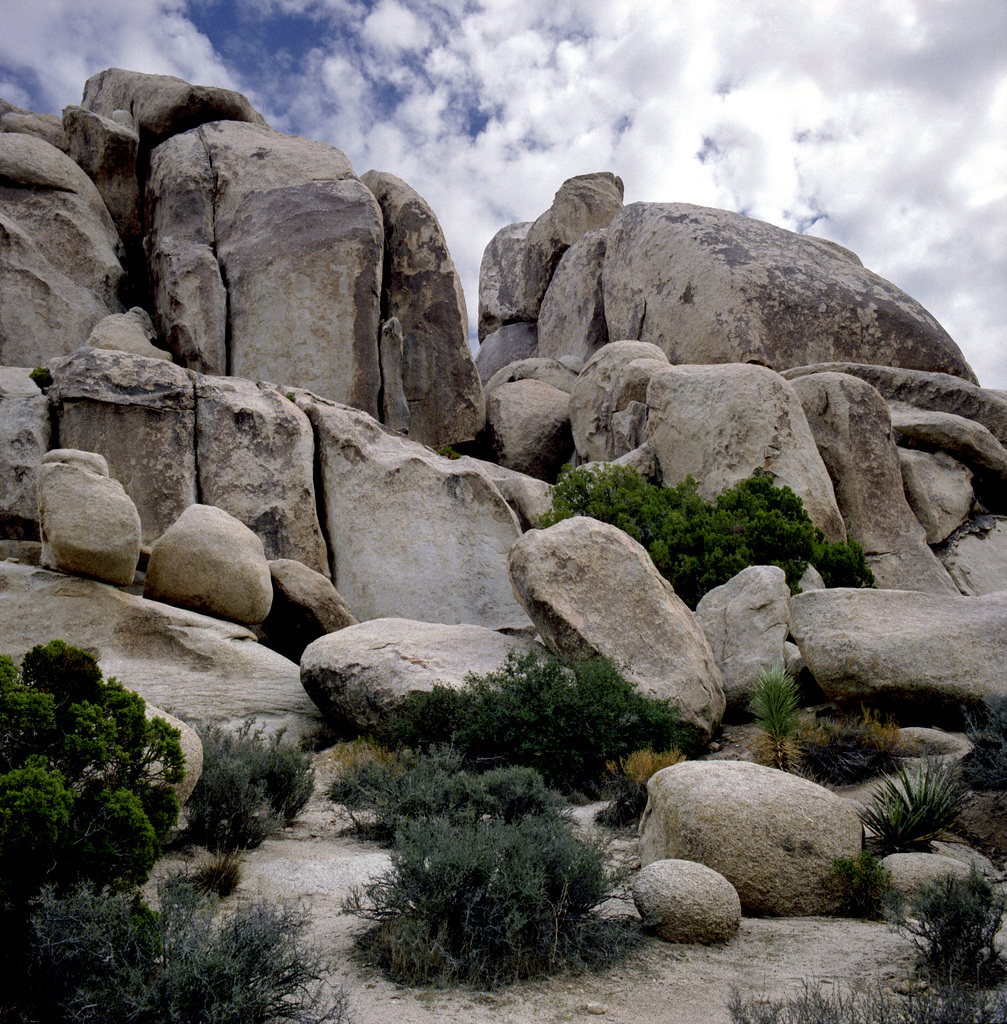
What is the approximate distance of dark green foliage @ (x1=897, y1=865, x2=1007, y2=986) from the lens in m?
3.76

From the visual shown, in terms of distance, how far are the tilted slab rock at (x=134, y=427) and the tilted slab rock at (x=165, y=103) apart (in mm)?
11402

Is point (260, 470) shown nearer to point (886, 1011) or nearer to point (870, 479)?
point (870, 479)

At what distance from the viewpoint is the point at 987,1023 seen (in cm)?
288

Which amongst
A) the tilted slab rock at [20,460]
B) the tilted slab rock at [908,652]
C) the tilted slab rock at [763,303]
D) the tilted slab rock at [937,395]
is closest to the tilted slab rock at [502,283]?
the tilted slab rock at [763,303]

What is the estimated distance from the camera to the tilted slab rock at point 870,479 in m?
16.4

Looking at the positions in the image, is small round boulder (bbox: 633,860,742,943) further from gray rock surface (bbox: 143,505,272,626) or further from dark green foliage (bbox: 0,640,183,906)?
gray rock surface (bbox: 143,505,272,626)

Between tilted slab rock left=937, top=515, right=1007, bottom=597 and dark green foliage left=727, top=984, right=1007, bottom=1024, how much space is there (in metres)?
15.2

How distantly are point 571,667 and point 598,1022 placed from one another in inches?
218

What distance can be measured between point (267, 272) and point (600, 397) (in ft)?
27.7

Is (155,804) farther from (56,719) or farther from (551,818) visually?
(551,818)

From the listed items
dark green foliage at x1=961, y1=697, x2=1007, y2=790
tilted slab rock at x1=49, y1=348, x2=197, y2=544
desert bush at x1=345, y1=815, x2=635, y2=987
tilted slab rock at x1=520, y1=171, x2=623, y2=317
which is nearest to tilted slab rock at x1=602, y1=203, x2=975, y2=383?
tilted slab rock at x1=520, y1=171, x2=623, y2=317

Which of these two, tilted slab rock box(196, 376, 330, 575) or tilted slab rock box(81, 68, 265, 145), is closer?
tilted slab rock box(196, 376, 330, 575)

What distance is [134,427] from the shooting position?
13.8 meters

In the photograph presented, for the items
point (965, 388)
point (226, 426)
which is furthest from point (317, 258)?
point (965, 388)
